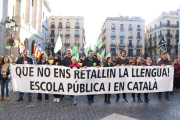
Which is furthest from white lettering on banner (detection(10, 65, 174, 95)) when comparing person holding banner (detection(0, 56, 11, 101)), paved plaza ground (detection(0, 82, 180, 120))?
paved plaza ground (detection(0, 82, 180, 120))

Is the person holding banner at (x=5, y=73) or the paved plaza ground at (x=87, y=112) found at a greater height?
the person holding banner at (x=5, y=73)

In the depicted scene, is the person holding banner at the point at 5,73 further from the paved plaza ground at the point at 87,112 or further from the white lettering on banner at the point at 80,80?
the paved plaza ground at the point at 87,112

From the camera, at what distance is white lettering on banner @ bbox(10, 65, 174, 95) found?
545 cm

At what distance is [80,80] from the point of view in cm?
545

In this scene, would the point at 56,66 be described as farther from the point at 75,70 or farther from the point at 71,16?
the point at 71,16

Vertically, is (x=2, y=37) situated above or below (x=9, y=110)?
above

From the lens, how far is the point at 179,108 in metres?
5.03

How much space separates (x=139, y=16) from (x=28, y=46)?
47.4m

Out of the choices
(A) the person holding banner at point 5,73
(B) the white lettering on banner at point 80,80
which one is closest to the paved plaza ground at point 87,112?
(A) the person holding banner at point 5,73

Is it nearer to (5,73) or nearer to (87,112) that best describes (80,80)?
(87,112)

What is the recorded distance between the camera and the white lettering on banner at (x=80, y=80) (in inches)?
215

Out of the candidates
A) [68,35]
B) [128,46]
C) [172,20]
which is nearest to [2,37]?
[68,35]

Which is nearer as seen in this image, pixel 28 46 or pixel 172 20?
pixel 28 46

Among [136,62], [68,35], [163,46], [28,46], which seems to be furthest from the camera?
[68,35]
